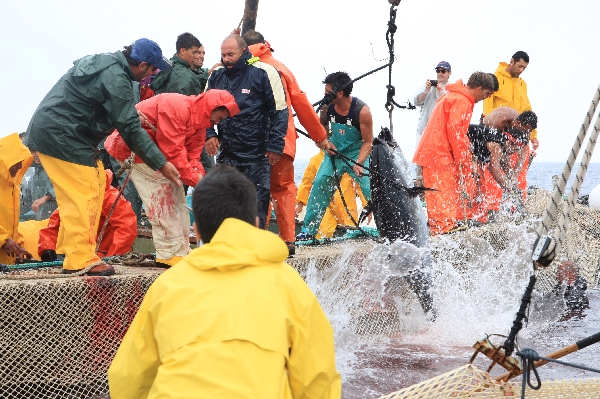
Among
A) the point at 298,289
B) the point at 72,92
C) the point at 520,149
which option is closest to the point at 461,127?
the point at 520,149

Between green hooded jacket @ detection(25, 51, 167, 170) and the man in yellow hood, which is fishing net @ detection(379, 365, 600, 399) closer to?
the man in yellow hood

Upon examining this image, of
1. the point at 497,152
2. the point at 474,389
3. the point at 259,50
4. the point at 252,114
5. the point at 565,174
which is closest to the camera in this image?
the point at 474,389

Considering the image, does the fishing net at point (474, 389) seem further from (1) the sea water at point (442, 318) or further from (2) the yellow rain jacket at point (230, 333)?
(1) the sea water at point (442, 318)

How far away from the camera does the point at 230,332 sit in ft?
7.11

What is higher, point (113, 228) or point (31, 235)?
point (113, 228)

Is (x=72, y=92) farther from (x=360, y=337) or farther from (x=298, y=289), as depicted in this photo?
(x=298, y=289)

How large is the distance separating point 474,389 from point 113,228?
185 inches

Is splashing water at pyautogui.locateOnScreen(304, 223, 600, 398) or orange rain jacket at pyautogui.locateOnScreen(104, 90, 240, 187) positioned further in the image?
splashing water at pyautogui.locateOnScreen(304, 223, 600, 398)

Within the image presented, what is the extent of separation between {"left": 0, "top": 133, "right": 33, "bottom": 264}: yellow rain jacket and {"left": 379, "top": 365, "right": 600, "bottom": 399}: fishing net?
4633 millimetres

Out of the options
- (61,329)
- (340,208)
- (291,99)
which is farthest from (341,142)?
(61,329)

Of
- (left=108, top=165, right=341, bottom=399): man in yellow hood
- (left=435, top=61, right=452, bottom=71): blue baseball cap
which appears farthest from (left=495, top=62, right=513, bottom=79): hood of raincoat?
(left=108, top=165, right=341, bottom=399): man in yellow hood

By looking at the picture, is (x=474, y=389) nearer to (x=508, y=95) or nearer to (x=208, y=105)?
(x=208, y=105)

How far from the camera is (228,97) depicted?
230 inches

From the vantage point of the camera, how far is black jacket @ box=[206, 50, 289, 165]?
6492 millimetres
